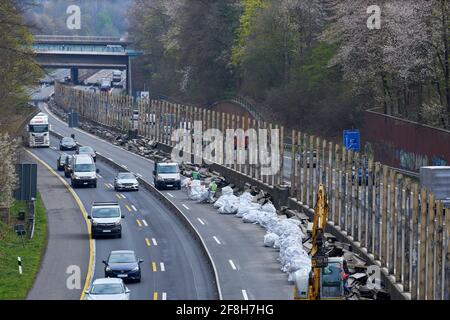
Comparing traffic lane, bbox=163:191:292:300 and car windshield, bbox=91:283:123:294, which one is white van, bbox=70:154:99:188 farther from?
car windshield, bbox=91:283:123:294

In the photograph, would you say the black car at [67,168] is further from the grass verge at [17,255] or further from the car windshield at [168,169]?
the grass verge at [17,255]

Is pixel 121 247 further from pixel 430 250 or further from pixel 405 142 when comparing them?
pixel 405 142

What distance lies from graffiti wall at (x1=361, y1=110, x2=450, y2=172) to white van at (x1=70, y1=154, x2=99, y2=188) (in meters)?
23.2

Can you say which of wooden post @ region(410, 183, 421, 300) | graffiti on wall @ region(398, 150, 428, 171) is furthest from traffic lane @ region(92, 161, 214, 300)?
graffiti on wall @ region(398, 150, 428, 171)

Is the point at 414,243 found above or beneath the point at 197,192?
above

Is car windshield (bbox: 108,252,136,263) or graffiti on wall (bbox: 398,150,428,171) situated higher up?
graffiti on wall (bbox: 398,150,428,171)

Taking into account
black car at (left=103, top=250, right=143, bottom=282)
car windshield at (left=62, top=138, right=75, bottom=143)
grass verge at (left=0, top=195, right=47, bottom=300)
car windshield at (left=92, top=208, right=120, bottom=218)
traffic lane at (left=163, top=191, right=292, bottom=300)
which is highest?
car windshield at (left=62, top=138, right=75, bottom=143)

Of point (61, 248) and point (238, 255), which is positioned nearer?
point (238, 255)

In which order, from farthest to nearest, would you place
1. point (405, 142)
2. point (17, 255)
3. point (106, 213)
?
1. point (405, 142)
2. point (106, 213)
3. point (17, 255)

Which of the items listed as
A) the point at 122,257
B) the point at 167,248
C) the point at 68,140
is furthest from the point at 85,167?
the point at 122,257

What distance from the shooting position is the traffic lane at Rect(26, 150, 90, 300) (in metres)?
48.3

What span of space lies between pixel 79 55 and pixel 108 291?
450 ft

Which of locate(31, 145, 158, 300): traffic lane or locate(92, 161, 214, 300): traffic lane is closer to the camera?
locate(31, 145, 158, 300): traffic lane

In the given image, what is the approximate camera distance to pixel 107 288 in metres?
43.0
